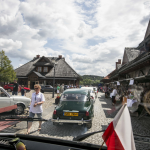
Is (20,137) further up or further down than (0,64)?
further down

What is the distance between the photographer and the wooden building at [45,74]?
1538 inches

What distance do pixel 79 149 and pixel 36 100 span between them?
3.79m

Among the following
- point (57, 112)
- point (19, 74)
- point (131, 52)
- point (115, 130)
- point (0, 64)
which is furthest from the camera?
point (19, 74)

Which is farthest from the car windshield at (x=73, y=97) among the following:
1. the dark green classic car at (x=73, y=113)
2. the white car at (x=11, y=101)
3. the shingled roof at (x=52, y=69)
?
the shingled roof at (x=52, y=69)

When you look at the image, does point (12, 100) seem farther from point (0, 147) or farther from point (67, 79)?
point (67, 79)

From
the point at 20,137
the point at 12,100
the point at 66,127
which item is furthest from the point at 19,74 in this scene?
the point at 20,137

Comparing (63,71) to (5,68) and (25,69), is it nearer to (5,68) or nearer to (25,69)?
(25,69)

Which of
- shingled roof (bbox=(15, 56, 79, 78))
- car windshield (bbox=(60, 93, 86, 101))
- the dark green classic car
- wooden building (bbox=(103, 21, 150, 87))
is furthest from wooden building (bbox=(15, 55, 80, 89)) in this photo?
the dark green classic car

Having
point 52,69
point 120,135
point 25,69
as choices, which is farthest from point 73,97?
point 25,69

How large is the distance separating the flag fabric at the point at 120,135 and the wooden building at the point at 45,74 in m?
35.6

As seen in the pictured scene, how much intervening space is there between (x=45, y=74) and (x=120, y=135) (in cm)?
4151

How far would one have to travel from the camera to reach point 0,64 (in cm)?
3338

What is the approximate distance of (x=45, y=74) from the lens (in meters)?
42.0

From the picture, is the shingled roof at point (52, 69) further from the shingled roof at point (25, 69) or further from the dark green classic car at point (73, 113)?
the dark green classic car at point (73, 113)
